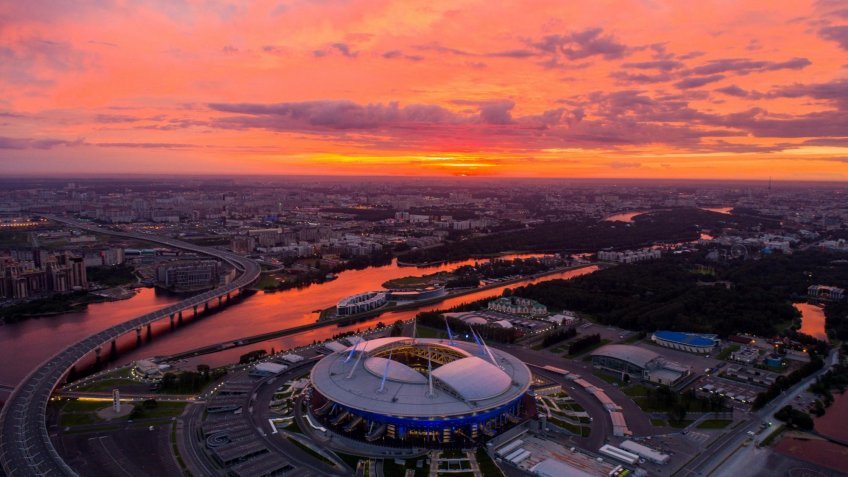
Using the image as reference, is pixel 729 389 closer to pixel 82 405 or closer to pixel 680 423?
pixel 680 423

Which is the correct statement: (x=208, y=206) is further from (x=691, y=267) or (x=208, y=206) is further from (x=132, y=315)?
(x=691, y=267)

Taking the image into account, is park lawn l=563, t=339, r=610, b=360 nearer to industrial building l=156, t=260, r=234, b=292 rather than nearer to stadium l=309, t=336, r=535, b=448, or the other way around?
stadium l=309, t=336, r=535, b=448

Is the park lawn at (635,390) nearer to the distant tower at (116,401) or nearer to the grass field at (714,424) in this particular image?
the grass field at (714,424)

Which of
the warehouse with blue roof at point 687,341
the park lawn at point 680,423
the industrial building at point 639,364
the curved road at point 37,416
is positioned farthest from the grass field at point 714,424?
the curved road at point 37,416

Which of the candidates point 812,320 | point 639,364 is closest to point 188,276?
→ point 639,364

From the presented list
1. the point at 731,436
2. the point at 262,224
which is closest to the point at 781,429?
the point at 731,436
